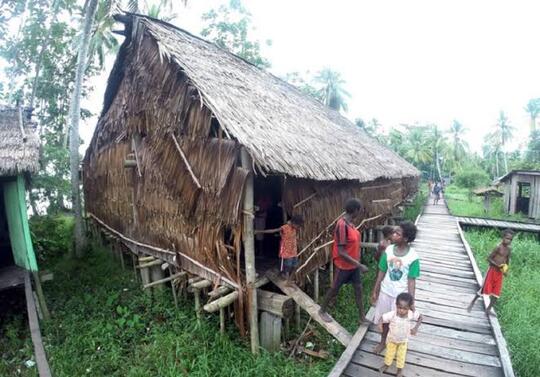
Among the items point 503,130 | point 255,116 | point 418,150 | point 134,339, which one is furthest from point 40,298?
point 503,130

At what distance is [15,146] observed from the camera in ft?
19.6

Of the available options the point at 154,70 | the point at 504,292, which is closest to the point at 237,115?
the point at 154,70

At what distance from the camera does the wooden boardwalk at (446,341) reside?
391 cm

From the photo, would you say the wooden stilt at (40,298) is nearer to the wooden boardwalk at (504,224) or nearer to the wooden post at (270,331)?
the wooden post at (270,331)

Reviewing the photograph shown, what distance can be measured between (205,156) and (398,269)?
3235 mm

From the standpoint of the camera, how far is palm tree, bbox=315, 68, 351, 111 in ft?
108

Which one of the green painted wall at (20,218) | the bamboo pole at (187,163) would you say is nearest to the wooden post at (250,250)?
the bamboo pole at (187,163)

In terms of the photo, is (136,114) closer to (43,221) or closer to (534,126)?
(43,221)

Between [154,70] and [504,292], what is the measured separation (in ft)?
28.8

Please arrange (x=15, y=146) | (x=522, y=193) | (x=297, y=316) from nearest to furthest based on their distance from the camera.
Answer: (x=297, y=316) < (x=15, y=146) < (x=522, y=193)

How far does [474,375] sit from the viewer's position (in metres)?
3.82

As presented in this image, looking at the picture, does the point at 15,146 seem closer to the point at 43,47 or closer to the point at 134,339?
the point at 134,339

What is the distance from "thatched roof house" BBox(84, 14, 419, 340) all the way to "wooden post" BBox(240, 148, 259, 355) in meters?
0.02

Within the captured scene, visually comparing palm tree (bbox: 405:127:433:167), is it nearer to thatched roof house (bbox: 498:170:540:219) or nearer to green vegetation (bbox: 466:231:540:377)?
thatched roof house (bbox: 498:170:540:219)
